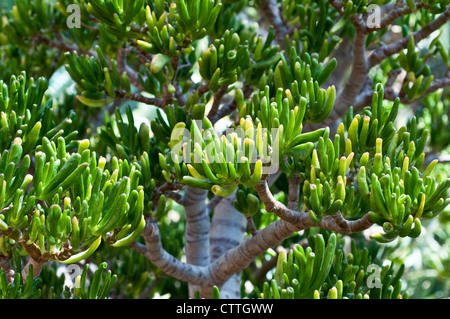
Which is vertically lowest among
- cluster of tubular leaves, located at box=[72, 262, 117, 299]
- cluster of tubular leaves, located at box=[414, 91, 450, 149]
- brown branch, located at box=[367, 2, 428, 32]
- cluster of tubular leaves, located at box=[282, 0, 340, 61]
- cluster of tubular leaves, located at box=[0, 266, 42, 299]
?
cluster of tubular leaves, located at box=[414, 91, 450, 149]

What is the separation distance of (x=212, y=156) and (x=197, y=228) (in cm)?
51

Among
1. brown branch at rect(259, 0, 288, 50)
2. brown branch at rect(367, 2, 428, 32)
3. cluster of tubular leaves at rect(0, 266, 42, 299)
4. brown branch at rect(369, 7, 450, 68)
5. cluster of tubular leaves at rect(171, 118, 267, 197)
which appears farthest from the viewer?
brown branch at rect(259, 0, 288, 50)

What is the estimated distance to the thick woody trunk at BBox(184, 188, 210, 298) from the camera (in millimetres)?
1233

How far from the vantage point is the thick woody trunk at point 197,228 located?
1.23 meters

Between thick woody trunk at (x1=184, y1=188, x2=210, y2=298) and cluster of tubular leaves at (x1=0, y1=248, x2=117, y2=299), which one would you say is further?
thick woody trunk at (x1=184, y1=188, x2=210, y2=298)

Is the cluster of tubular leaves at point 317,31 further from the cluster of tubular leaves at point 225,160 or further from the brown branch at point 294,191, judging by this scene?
the cluster of tubular leaves at point 225,160

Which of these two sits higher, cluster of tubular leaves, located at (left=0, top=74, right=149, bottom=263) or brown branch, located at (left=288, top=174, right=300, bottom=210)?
cluster of tubular leaves, located at (left=0, top=74, right=149, bottom=263)

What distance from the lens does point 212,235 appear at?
4.58 ft

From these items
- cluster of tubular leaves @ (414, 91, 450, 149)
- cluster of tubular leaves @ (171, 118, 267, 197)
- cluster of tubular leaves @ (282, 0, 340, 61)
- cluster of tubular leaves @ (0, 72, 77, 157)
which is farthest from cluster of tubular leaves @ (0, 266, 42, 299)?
cluster of tubular leaves @ (414, 91, 450, 149)

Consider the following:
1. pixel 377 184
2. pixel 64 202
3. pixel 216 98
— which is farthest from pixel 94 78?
pixel 377 184

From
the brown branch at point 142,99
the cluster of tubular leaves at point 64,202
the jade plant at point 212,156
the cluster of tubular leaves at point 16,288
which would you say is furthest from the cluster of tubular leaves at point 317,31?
the cluster of tubular leaves at point 16,288

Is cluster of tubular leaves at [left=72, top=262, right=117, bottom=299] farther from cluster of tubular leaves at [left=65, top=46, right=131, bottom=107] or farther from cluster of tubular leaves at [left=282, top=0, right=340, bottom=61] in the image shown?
cluster of tubular leaves at [left=282, top=0, right=340, bottom=61]
